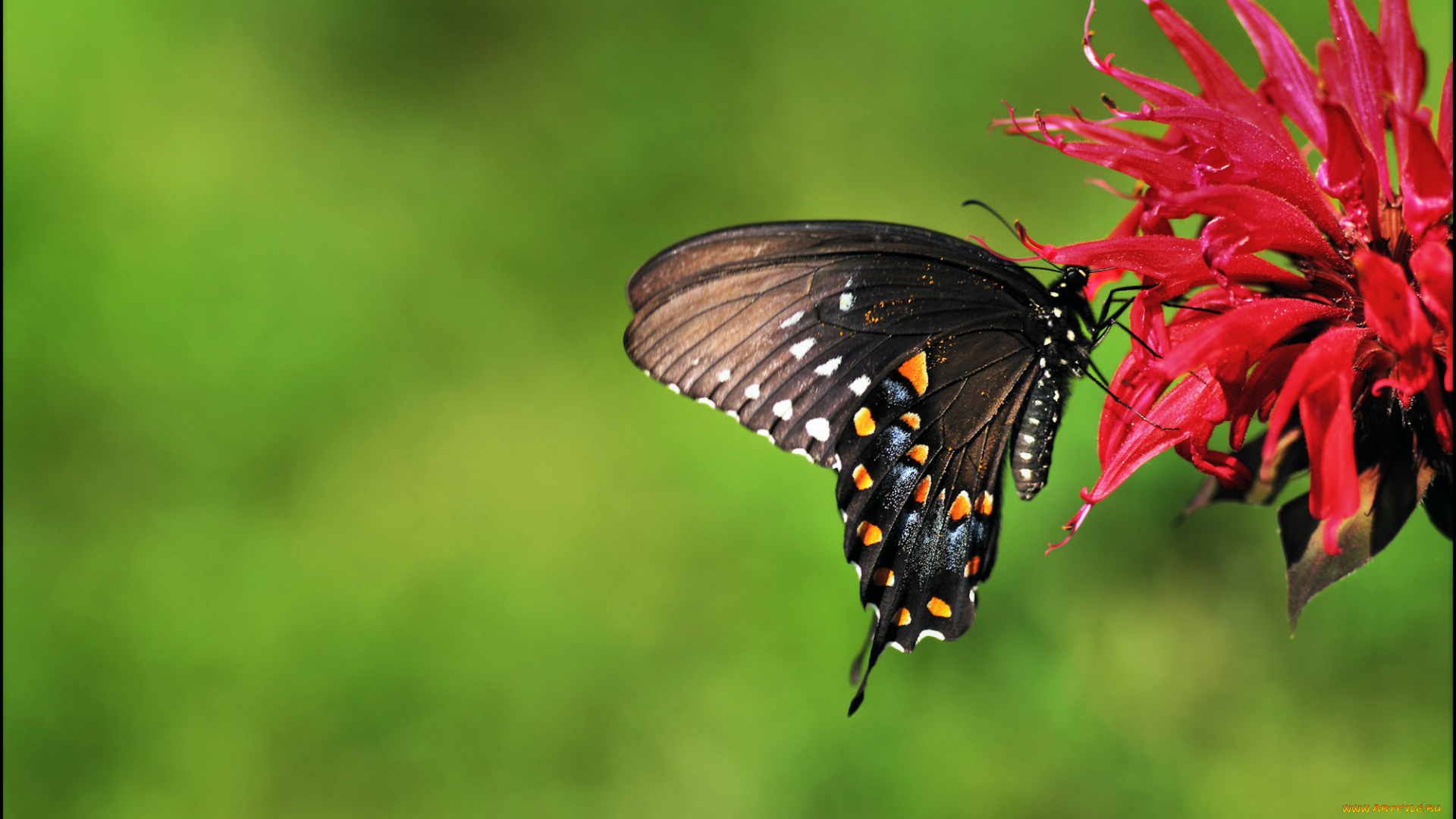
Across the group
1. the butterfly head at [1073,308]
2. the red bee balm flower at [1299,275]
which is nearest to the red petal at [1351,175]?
the red bee balm flower at [1299,275]

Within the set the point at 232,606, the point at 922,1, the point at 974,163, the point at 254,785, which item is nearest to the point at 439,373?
the point at 232,606

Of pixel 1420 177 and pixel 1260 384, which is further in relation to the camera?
pixel 1260 384

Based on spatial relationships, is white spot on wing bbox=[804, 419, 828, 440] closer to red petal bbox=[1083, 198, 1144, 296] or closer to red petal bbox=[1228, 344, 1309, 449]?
red petal bbox=[1083, 198, 1144, 296]

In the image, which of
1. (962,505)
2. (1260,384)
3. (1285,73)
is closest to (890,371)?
(962,505)

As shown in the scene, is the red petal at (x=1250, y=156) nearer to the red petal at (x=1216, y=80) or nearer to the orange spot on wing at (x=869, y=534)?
the red petal at (x=1216, y=80)

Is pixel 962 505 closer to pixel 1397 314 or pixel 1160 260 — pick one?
pixel 1160 260

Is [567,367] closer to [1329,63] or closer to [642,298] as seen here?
[642,298]

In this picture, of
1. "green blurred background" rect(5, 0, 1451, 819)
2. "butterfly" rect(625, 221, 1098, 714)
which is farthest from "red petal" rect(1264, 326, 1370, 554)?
"green blurred background" rect(5, 0, 1451, 819)
